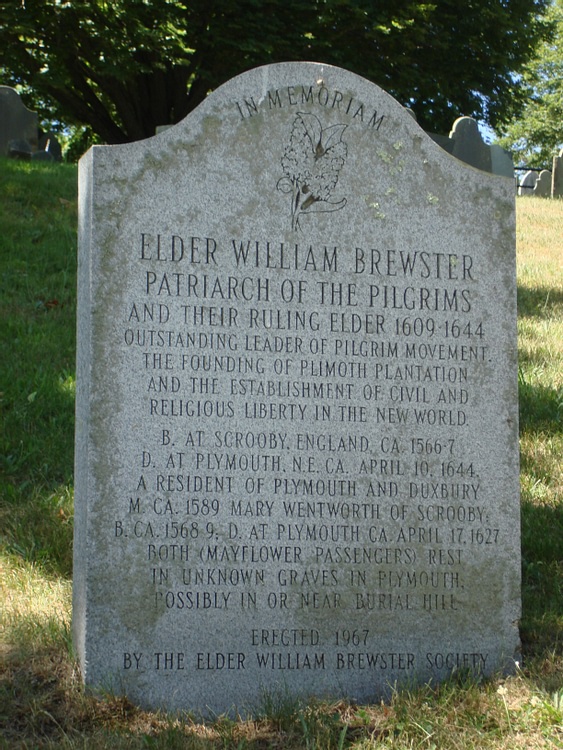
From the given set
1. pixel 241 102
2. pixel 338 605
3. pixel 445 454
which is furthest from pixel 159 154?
pixel 338 605

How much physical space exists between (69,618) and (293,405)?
138cm

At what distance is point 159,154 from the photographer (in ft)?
12.1

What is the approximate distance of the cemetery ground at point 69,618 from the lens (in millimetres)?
3318

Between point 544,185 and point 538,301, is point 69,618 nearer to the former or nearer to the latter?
point 538,301

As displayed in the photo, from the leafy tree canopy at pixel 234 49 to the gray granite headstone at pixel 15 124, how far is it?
1.91m

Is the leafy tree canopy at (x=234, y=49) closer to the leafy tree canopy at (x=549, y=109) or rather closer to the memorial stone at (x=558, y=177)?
the memorial stone at (x=558, y=177)

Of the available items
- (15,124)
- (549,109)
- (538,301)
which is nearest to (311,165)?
(538,301)

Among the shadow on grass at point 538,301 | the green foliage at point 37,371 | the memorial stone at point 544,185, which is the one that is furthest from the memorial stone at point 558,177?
the green foliage at point 37,371

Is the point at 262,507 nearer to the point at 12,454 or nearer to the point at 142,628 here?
the point at 142,628

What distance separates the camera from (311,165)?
12.7ft

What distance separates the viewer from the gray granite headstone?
1439 centimetres

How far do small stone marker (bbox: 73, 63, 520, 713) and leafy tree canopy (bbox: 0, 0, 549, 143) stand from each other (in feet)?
41.2

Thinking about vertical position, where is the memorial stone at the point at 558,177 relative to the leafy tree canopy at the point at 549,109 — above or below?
below

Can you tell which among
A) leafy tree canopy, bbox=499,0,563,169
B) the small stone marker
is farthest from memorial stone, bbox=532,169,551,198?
the small stone marker
